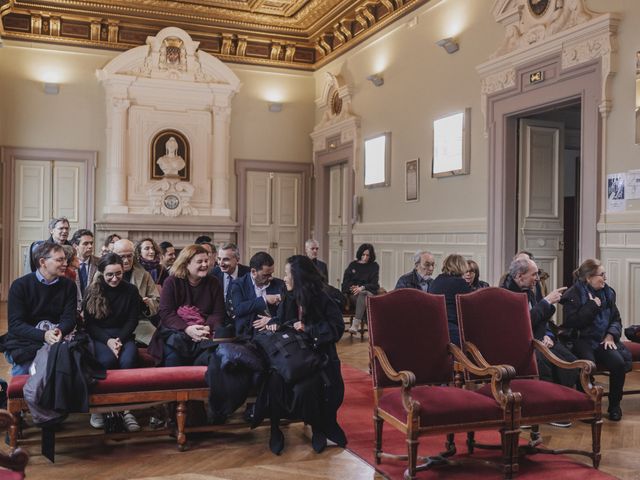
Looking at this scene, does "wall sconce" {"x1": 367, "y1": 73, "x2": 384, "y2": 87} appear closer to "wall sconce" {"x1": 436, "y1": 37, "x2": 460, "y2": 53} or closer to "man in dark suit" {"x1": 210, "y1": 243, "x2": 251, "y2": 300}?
"wall sconce" {"x1": 436, "y1": 37, "x2": 460, "y2": 53}

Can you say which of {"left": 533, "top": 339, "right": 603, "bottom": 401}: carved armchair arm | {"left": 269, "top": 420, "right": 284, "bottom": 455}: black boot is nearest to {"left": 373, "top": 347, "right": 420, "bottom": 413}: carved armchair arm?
{"left": 269, "top": 420, "right": 284, "bottom": 455}: black boot

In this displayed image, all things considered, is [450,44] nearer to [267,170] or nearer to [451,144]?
[451,144]

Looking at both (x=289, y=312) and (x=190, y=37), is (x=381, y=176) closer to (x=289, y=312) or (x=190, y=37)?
(x=190, y=37)

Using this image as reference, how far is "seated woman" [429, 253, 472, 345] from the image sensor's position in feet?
17.0

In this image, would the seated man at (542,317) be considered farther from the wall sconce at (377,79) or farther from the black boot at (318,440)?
the wall sconce at (377,79)

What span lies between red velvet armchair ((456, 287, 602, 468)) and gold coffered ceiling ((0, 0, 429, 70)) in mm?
7109

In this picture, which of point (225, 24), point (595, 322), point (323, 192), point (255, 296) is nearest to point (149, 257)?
point (255, 296)

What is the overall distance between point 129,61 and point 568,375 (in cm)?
939

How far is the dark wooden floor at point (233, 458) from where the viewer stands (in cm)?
372

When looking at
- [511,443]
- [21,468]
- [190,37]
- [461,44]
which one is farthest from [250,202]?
[21,468]

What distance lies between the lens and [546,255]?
820cm

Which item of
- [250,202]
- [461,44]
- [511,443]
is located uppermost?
[461,44]

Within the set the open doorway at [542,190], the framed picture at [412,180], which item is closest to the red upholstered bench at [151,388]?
the open doorway at [542,190]

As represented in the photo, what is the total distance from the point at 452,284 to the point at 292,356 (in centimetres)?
162
